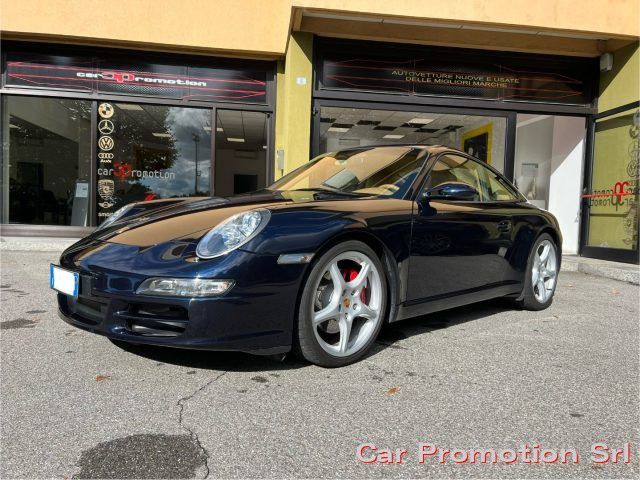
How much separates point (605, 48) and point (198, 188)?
24.5ft

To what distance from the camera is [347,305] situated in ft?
9.18

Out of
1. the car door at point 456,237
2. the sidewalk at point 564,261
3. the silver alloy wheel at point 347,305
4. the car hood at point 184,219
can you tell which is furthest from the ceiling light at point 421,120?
the silver alloy wheel at point 347,305

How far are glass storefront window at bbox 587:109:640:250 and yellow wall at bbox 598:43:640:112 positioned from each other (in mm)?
252

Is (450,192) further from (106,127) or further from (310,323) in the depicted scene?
(106,127)

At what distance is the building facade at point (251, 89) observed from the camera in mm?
8055

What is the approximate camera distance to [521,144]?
458 inches

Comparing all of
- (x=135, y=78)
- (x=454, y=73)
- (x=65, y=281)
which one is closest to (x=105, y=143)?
(x=135, y=78)

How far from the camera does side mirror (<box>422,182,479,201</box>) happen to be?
3.20 meters

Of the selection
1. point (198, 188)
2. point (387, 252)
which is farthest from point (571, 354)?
point (198, 188)

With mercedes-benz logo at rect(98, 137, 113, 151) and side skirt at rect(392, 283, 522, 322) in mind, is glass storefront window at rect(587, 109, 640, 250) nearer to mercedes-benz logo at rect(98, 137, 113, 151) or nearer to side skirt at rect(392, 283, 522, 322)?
side skirt at rect(392, 283, 522, 322)

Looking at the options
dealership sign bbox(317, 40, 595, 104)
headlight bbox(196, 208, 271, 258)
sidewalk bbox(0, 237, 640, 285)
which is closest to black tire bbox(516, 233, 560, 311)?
headlight bbox(196, 208, 271, 258)

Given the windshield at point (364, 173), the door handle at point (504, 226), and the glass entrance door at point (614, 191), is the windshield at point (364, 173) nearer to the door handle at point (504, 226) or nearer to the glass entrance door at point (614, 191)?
the door handle at point (504, 226)

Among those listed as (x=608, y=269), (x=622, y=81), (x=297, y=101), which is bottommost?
(x=608, y=269)

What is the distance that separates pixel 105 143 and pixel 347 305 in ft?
24.6
